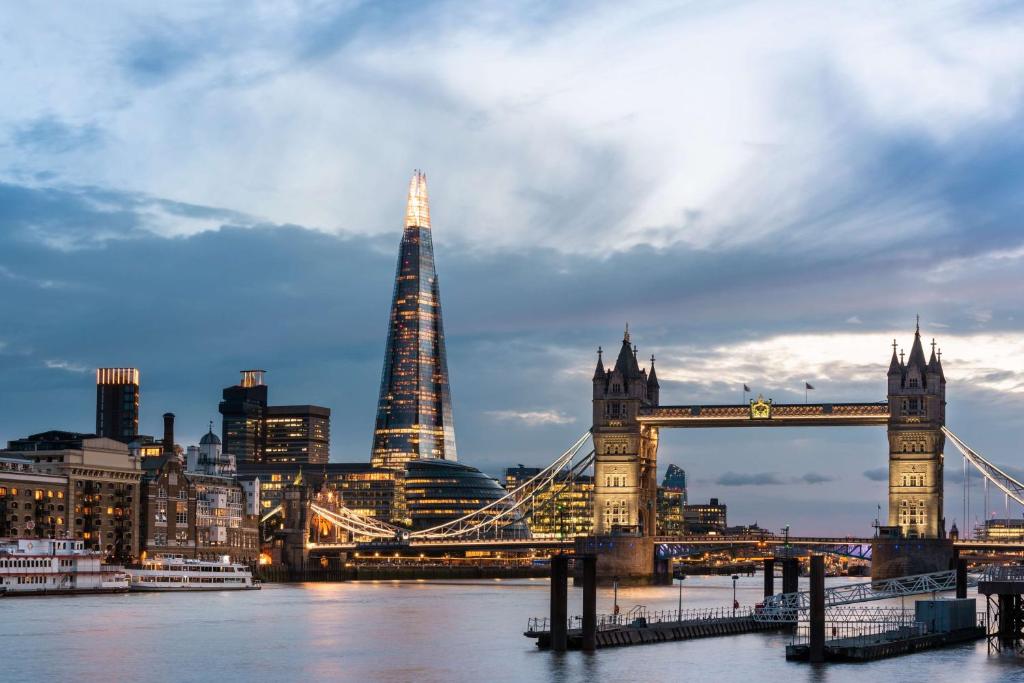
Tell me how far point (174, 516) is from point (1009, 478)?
84031 mm

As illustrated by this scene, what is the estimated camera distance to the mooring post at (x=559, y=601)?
255ft

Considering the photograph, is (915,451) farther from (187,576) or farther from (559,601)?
(559,601)

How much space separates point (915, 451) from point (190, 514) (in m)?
74.7

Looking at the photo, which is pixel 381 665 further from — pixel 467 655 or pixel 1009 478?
pixel 1009 478

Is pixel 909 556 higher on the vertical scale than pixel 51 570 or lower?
higher

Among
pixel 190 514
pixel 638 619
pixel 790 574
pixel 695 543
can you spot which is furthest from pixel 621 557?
pixel 638 619

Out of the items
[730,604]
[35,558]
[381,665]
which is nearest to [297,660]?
[381,665]

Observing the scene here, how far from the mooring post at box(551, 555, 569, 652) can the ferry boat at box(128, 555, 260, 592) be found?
268ft

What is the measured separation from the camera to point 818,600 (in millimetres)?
76500

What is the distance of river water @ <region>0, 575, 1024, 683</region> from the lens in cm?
7762

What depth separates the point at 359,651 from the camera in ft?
294

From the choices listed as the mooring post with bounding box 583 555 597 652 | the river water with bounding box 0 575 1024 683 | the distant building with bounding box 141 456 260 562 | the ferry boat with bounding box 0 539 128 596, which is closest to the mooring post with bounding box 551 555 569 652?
the river water with bounding box 0 575 1024 683

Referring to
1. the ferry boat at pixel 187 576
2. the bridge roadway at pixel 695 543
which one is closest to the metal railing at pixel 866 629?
the bridge roadway at pixel 695 543

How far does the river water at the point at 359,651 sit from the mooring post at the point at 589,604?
66cm
